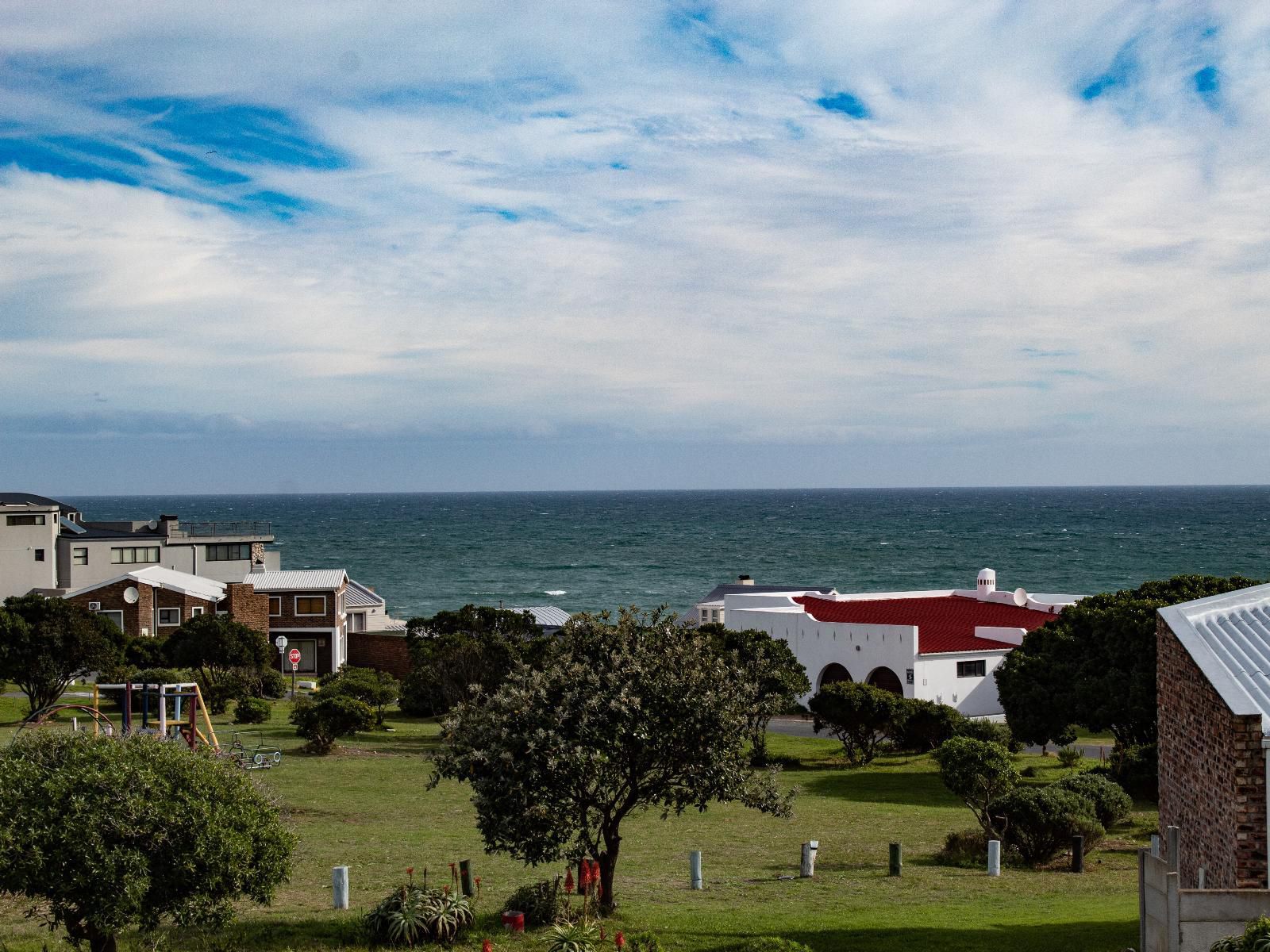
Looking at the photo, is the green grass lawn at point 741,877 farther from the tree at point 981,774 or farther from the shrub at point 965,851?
the tree at point 981,774

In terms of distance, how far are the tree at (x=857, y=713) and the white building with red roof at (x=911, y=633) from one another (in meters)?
10.1

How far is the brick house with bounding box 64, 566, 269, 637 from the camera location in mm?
61156

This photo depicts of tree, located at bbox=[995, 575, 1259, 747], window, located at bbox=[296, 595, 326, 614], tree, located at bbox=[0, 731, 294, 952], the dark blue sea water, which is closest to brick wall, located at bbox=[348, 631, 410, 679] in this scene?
window, located at bbox=[296, 595, 326, 614]

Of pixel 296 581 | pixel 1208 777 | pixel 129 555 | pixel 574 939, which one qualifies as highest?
pixel 129 555

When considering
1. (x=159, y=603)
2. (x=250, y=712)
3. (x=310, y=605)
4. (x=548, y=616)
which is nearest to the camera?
(x=250, y=712)

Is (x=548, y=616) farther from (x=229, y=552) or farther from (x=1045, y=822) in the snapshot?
(x=1045, y=822)

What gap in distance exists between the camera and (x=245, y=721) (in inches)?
1764

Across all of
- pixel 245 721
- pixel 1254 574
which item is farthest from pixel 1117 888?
pixel 1254 574

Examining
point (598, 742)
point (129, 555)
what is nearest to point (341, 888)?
point (598, 742)

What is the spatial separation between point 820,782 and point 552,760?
20.3m

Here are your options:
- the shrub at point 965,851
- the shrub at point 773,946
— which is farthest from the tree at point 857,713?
the shrub at point 773,946

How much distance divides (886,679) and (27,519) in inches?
2098

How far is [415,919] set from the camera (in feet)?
56.2

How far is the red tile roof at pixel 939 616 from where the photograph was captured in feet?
173
